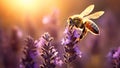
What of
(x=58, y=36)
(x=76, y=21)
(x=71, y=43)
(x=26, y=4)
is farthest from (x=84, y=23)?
(x=26, y=4)

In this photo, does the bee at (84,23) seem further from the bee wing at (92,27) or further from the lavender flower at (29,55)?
the lavender flower at (29,55)

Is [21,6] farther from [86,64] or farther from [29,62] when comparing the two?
[29,62]

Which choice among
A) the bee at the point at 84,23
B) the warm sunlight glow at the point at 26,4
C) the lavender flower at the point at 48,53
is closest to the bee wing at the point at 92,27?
the bee at the point at 84,23

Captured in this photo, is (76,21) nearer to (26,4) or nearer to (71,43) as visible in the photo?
(71,43)

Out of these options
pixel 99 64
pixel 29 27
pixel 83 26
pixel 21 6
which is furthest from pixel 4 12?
pixel 83 26

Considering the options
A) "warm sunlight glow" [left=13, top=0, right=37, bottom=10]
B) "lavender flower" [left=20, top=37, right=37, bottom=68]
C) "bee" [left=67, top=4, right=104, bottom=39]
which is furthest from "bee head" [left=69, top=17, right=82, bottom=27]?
"warm sunlight glow" [left=13, top=0, right=37, bottom=10]

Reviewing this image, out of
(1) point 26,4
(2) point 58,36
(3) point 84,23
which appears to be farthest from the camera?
(1) point 26,4

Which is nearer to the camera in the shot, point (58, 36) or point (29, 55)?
point (29, 55)

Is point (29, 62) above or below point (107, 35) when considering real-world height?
below

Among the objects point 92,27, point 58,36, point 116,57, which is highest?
point 58,36
